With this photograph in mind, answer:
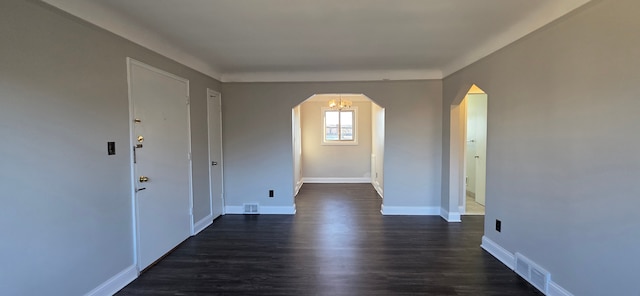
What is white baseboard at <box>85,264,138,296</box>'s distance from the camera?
2.31 metres

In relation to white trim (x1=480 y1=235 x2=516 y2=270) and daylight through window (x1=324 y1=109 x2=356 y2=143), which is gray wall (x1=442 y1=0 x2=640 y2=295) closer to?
white trim (x1=480 y1=235 x2=516 y2=270)

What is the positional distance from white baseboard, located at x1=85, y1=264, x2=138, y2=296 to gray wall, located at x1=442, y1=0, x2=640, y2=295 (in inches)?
146

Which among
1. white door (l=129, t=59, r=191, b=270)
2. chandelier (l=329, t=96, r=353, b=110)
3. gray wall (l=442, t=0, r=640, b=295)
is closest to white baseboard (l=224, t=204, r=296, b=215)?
white door (l=129, t=59, r=191, b=270)

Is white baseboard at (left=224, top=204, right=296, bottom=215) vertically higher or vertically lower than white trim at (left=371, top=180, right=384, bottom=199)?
lower

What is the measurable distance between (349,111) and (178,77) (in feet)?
16.8

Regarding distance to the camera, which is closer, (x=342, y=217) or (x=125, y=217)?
(x=125, y=217)

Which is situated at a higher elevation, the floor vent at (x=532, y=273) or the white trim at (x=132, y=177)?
the white trim at (x=132, y=177)

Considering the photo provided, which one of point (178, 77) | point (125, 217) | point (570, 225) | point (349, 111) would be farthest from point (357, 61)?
point (349, 111)

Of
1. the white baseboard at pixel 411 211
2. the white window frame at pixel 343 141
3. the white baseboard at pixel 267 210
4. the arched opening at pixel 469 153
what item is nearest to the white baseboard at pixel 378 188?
the white baseboard at pixel 411 211

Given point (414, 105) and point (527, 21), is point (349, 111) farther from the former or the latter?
point (527, 21)

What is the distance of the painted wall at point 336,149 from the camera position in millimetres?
7816

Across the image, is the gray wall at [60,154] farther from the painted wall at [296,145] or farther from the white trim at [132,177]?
the painted wall at [296,145]

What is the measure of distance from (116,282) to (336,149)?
19.5ft

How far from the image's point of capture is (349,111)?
7883 mm
